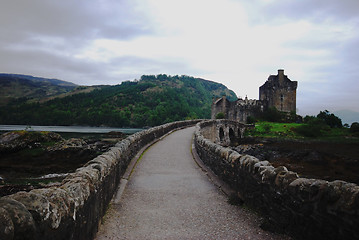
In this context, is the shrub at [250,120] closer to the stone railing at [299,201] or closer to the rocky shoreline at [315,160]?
the rocky shoreline at [315,160]

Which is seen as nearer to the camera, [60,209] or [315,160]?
[60,209]

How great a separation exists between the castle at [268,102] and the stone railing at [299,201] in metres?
56.3

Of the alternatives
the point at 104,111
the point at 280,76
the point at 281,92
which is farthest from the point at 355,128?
the point at 104,111

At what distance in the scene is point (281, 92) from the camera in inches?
2463

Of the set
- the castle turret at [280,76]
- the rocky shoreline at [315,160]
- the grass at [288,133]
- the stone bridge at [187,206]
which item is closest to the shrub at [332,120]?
the grass at [288,133]

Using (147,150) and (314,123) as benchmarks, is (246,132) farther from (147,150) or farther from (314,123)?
(147,150)

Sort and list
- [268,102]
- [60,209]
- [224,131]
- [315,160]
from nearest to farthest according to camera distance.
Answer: [60,209] → [315,160] → [224,131] → [268,102]

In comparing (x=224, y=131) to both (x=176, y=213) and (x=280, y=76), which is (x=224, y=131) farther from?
(x=176, y=213)

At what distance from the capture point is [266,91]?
211 feet

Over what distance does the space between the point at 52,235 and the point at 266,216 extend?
3202 millimetres

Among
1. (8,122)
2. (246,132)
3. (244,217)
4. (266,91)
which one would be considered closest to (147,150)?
(244,217)

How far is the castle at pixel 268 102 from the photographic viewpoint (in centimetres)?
6106

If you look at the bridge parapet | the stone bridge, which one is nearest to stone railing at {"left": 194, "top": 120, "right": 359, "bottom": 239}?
the stone bridge

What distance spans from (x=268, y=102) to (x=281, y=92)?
3.64 m
